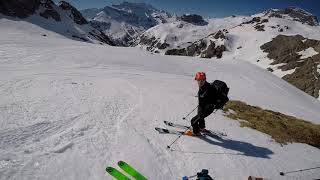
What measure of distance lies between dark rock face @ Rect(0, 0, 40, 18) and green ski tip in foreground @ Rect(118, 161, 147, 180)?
151m

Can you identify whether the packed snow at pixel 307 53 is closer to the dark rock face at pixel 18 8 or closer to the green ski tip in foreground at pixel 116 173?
the dark rock face at pixel 18 8

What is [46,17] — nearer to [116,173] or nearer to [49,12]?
[49,12]

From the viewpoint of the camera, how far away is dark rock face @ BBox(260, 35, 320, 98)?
129m

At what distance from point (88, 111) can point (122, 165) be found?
553cm

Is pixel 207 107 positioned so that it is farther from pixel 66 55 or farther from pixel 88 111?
pixel 66 55

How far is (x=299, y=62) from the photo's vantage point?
155875mm

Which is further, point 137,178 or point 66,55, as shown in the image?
point 66,55

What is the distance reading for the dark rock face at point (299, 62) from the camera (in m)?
129

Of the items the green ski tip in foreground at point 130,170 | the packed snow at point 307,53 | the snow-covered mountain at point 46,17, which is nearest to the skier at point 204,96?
the green ski tip in foreground at point 130,170

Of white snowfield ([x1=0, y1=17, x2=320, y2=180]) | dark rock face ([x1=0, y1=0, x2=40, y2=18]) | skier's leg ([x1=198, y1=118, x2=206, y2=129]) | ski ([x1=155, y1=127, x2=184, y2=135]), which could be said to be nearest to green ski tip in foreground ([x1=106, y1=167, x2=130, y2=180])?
white snowfield ([x1=0, y1=17, x2=320, y2=180])

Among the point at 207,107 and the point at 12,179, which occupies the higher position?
the point at 207,107

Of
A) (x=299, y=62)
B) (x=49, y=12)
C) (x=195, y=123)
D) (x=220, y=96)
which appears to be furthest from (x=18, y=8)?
(x=220, y=96)

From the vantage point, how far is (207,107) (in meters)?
13.1

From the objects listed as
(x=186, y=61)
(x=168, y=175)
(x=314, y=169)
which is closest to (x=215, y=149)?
(x=168, y=175)
